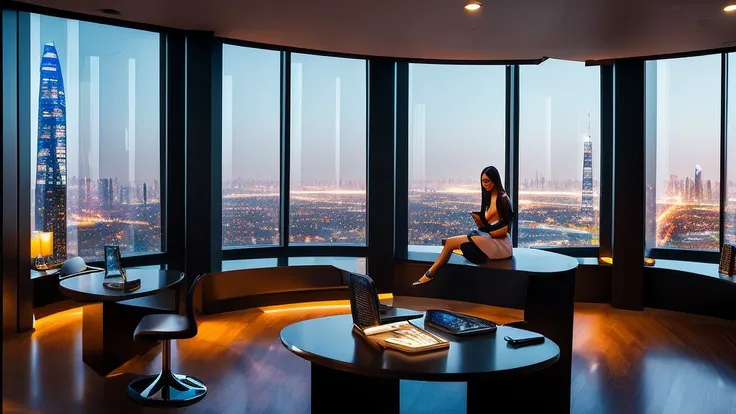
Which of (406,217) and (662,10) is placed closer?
(662,10)

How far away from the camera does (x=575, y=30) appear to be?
550 cm

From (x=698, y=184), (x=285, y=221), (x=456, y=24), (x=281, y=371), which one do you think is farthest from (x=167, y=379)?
(x=698, y=184)

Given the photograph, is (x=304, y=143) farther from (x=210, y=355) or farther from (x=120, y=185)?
(x=210, y=355)

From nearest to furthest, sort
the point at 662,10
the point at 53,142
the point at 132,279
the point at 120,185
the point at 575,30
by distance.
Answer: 1. the point at 132,279
2. the point at 662,10
3. the point at 575,30
4. the point at 53,142
5. the point at 120,185

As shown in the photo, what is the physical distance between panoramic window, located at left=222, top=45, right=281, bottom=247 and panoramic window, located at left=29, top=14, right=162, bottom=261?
0.80m

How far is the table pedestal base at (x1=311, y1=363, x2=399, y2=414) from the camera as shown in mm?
2939

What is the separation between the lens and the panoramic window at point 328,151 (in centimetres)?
730

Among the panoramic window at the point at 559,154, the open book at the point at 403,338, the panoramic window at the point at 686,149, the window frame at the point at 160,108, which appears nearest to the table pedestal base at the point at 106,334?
the window frame at the point at 160,108

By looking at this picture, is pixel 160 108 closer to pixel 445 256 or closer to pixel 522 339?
pixel 445 256

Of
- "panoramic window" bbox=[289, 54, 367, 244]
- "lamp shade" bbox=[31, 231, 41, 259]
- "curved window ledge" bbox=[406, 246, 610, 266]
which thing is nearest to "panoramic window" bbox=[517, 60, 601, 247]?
"curved window ledge" bbox=[406, 246, 610, 266]

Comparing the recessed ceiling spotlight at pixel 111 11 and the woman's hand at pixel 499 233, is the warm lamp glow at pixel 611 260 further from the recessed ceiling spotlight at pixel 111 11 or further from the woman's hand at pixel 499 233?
the recessed ceiling spotlight at pixel 111 11

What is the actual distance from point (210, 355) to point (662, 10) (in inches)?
186

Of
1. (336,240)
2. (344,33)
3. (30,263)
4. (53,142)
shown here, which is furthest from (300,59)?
(30,263)

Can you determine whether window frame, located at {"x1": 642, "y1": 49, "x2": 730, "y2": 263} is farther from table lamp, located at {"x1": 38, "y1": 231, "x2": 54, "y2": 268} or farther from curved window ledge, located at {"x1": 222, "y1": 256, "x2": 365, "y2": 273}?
table lamp, located at {"x1": 38, "y1": 231, "x2": 54, "y2": 268}
